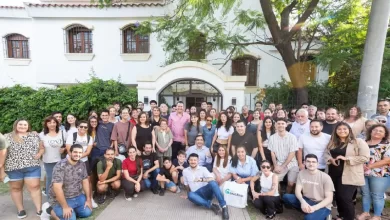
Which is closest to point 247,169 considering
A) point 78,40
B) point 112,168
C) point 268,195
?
point 268,195

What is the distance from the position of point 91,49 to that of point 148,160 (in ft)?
31.2

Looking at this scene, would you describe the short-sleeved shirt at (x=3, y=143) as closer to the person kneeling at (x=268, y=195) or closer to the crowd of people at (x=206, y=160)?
the crowd of people at (x=206, y=160)

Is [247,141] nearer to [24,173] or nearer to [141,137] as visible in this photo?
[141,137]

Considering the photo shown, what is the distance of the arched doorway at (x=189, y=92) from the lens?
28.3 feet

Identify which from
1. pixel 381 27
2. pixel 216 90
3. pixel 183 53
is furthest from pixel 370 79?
pixel 183 53

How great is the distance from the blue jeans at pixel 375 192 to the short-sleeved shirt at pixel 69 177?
4.82 meters

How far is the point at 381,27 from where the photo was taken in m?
5.32

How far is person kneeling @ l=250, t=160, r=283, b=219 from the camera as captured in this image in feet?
14.0

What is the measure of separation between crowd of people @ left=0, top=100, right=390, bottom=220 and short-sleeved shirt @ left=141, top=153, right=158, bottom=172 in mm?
21

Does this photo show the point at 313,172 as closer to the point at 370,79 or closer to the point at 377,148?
the point at 377,148

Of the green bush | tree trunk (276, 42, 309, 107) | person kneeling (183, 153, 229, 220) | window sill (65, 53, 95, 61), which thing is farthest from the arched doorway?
window sill (65, 53, 95, 61)

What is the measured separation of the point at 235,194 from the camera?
4.56 metres

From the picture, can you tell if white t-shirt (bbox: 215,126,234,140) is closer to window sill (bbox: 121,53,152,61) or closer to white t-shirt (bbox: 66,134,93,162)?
white t-shirt (bbox: 66,134,93,162)

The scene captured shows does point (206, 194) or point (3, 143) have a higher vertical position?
point (3, 143)
